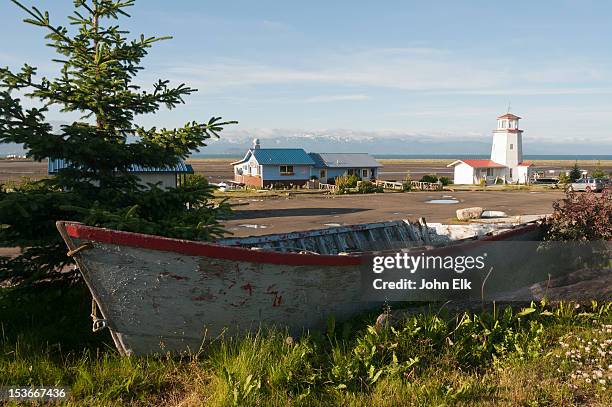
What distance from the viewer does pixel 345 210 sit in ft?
101

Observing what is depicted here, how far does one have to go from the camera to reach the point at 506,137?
2318 inches

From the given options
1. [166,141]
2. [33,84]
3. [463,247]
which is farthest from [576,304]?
[33,84]

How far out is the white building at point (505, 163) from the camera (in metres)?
58.1

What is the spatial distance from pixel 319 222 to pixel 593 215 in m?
16.4

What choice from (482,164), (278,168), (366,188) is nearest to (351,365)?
(366,188)

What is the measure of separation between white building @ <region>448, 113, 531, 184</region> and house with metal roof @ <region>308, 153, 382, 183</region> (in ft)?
35.7

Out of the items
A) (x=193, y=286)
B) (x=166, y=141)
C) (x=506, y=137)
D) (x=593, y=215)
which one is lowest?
(x=193, y=286)

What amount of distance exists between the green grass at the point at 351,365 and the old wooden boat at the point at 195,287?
0.26 meters

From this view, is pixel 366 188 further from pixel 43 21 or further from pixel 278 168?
pixel 43 21

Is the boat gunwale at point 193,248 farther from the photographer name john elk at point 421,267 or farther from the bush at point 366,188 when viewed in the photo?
the bush at point 366,188

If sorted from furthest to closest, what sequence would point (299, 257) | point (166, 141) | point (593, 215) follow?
point (593, 215) < point (166, 141) < point (299, 257)

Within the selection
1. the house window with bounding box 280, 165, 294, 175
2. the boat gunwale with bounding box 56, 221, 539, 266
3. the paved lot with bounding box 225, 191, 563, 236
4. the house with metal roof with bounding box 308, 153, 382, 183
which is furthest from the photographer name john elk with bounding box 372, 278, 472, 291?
the house with metal roof with bounding box 308, 153, 382, 183

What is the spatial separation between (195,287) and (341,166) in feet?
164

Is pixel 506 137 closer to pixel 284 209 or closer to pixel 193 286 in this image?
pixel 284 209
